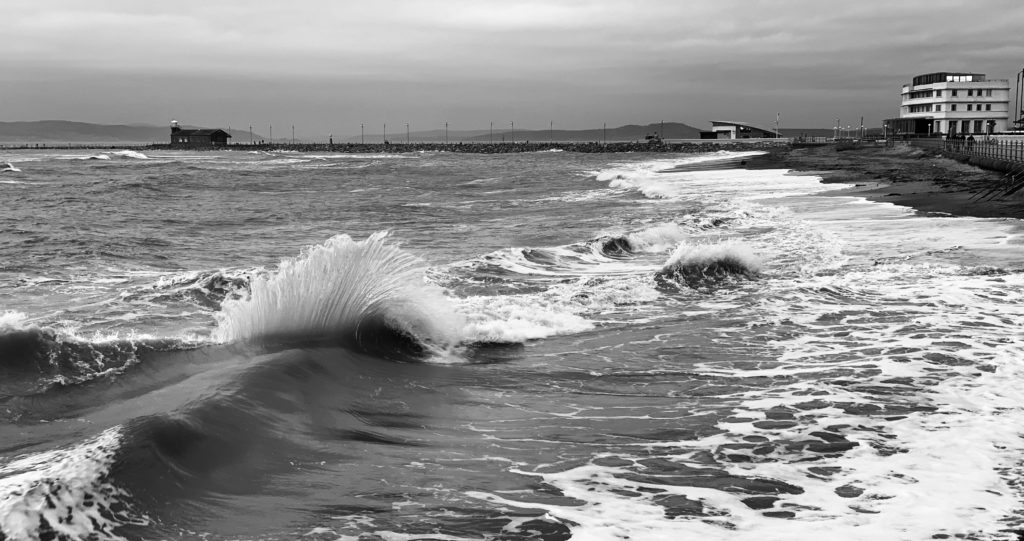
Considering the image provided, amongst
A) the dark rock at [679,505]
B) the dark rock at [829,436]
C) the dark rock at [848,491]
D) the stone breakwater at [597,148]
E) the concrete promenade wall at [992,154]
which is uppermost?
the stone breakwater at [597,148]

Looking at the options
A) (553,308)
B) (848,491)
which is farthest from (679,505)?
(553,308)

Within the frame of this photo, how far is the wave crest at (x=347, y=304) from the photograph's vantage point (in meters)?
9.45

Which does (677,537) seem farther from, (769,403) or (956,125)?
(956,125)

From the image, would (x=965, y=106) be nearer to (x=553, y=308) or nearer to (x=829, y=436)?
(x=553, y=308)

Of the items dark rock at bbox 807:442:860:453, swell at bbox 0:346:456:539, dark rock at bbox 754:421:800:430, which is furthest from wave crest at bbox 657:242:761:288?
dark rock at bbox 807:442:860:453

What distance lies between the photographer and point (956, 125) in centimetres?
8981

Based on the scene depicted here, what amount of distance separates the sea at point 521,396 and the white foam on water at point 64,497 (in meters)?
0.02

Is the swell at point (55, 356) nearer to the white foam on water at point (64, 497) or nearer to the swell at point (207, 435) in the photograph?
the swell at point (207, 435)

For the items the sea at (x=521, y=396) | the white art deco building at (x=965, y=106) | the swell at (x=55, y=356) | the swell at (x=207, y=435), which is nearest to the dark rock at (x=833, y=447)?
the sea at (x=521, y=396)

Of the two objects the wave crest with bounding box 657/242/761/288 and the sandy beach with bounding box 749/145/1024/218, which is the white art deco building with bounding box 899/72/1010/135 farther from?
the wave crest with bounding box 657/242/761/288

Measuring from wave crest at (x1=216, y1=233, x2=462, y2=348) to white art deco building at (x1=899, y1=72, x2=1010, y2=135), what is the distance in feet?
294

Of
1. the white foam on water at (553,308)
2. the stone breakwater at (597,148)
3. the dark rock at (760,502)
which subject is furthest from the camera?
the stone breakwater at (597,148)

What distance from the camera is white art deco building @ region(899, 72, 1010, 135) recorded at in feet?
290

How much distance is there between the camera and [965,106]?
8962 cm
